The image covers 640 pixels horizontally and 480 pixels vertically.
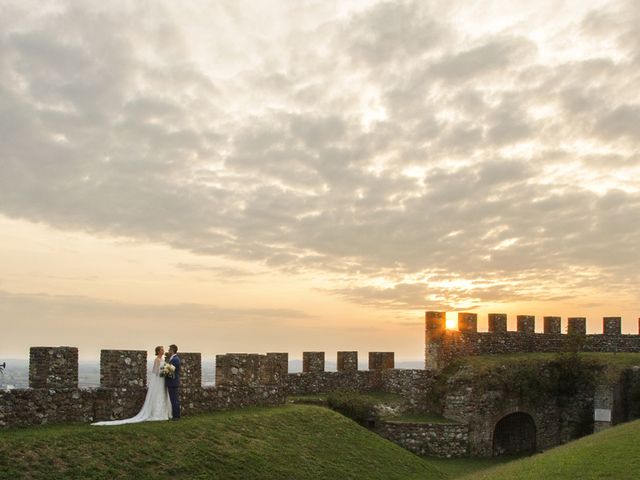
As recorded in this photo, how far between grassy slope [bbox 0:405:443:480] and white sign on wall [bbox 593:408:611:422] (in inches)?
447

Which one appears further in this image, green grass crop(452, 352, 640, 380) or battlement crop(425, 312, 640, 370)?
battlement crop(425, 312, 640, 370)

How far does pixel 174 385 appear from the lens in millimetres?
19406

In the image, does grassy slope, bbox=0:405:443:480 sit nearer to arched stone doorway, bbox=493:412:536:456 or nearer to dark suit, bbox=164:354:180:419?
dark suit, bbox=164:354:180:419

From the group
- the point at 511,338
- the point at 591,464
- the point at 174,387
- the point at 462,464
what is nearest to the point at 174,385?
the point at 174,387

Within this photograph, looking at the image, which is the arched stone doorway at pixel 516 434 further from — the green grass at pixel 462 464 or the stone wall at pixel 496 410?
the green grass at pixel 462 464

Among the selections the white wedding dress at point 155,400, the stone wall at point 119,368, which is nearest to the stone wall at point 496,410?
the white wedding dress at point 155,400

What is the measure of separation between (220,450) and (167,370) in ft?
8.52

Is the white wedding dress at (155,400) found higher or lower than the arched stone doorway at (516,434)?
higher

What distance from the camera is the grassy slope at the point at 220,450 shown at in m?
14.7

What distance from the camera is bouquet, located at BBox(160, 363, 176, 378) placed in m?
19.0

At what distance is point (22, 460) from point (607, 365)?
2731 centimetres

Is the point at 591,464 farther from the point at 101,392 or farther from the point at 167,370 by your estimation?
the point at 101,392

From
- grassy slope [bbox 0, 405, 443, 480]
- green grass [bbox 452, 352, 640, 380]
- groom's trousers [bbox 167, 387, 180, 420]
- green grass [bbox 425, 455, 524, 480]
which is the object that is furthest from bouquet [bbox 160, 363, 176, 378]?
green grass [bbox 452, 352, 640, 380]

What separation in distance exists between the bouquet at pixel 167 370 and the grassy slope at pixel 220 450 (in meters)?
1.27
